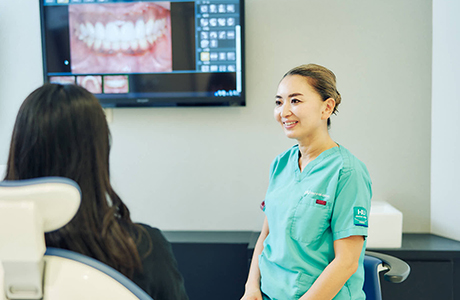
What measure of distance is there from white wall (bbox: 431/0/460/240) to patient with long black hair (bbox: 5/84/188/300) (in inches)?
74.1

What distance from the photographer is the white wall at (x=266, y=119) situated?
2264mm

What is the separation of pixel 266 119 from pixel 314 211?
113cm

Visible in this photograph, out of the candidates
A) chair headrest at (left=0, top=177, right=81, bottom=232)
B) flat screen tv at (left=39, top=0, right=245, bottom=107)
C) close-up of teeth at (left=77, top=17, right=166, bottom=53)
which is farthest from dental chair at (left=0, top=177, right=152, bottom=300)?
close-up of teeth at (left=77, top=17, right=166, bottom=53)

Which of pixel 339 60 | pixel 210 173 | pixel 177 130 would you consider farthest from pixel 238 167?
pixel 339 60

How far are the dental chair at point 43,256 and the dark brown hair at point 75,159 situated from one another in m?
0.11

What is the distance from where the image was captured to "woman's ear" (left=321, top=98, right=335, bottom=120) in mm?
1372

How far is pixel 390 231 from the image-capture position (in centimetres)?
201

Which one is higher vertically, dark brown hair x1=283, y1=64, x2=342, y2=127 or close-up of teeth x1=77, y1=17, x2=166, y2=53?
close-up of teeth x1=77, y1=17, x2=166, y2=53

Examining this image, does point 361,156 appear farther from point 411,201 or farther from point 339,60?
point 339,60

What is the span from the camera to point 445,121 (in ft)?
Answer: 7.06

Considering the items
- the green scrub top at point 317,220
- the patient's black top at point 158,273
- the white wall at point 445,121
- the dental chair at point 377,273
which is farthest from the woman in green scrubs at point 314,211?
the white wall at point 445,121

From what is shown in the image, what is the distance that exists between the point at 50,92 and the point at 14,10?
2042 millimetres

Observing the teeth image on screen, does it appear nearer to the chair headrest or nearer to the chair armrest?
the chair armrest

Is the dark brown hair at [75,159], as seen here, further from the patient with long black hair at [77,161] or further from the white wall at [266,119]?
the white wall at [266,119]
